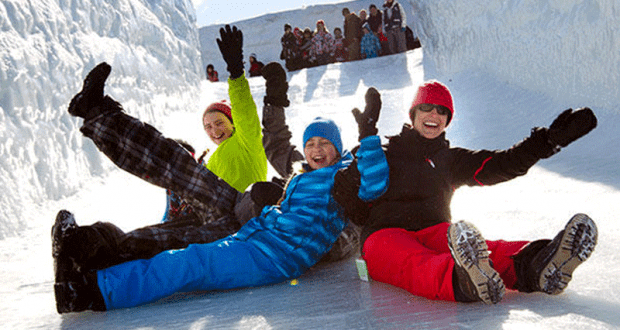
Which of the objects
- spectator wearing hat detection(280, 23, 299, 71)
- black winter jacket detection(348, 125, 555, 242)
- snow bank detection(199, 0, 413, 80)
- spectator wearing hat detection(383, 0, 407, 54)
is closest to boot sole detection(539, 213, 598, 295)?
black winter jacket detection(348, 125, 555, 242)

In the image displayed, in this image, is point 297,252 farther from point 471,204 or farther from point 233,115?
point 471,204

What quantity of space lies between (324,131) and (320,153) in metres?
0.08

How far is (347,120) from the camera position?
615 centimetres

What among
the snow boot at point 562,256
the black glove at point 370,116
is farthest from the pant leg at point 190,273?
→ the snow boot at point 562,256

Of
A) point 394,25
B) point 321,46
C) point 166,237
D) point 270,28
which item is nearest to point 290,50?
point 321,46

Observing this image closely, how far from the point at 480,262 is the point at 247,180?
1.30 meters

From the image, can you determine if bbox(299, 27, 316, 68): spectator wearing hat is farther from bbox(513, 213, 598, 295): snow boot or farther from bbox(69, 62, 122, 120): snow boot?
bbox(513, 213, 598, 295): snow boot

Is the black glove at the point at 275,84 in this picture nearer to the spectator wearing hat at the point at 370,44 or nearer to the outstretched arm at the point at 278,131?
the outstretched arm at the point at 278,131

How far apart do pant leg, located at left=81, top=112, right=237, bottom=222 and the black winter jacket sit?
0.58 m

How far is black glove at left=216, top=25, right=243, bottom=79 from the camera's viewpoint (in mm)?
2662

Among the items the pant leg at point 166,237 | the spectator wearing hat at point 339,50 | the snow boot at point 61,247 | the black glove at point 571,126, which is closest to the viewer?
the black glove at point 571,126

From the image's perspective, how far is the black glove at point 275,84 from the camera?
2.78 meters

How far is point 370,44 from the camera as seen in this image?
404 inches

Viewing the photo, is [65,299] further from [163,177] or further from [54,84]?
[54,84]
